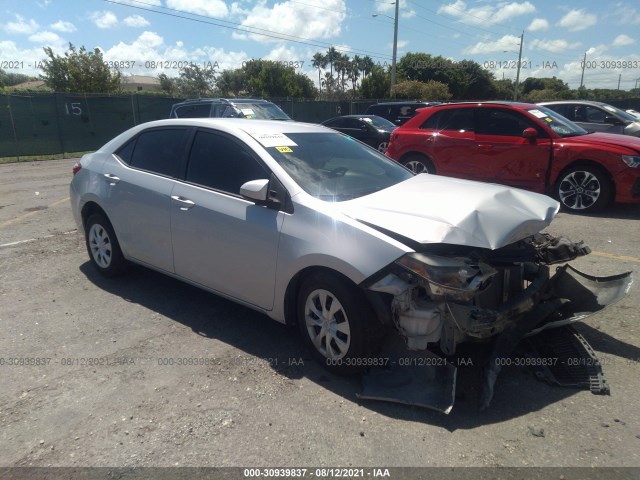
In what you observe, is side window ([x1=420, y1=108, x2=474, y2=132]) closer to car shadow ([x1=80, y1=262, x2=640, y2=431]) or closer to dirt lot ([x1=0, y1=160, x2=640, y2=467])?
dirt lot ([x1=0, y1=160, x2=640, y2=467])

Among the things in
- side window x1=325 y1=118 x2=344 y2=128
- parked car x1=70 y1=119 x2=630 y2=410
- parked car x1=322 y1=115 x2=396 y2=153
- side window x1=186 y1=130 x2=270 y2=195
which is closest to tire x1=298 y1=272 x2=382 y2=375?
parked car x1=70 y1=119 x2=630 y2=410

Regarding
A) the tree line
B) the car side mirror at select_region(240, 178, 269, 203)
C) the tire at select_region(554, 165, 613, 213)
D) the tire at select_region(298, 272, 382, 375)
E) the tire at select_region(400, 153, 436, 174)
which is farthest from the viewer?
the tree line

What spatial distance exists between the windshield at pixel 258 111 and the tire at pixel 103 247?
7424 millimetres

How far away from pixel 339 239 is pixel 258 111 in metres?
10.3

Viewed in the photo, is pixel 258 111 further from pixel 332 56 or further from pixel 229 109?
pixel 332 56

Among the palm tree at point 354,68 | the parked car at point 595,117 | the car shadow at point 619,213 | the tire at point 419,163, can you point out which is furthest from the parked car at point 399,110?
the palm tree at point 354,68

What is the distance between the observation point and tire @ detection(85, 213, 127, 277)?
5.03 metres

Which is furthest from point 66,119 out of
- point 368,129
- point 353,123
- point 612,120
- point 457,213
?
point 457,213

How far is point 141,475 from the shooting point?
251 centimetres

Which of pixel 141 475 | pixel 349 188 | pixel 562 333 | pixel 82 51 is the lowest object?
pixel 141 475

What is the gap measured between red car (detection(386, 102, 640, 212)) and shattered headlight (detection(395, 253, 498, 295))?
5.73 metres

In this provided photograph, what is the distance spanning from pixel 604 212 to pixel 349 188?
19.7 ft

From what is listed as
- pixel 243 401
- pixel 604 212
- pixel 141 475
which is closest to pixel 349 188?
pixel 243 401

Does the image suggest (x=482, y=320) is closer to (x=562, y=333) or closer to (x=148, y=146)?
(x=562, y=333)
